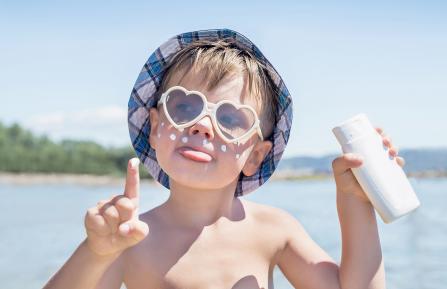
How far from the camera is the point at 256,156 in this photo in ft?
7.68

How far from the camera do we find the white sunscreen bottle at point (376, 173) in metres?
2.02

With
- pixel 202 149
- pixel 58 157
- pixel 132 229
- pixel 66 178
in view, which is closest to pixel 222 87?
pixel 202 149

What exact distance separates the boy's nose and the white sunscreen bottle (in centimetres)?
41

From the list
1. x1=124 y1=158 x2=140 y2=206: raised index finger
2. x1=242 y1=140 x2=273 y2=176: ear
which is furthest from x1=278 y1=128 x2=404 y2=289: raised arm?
x1=124 y1=158 x2=140 y2=206: raised index finger

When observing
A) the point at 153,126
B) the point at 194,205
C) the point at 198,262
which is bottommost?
the point at 198,262

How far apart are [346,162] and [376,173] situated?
0.10 m

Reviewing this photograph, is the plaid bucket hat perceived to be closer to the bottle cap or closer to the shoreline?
the bottle cap

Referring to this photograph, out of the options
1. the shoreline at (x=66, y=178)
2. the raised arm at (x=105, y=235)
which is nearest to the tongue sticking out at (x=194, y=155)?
the raised arm at (x=105, y=235)

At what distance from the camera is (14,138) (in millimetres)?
39250

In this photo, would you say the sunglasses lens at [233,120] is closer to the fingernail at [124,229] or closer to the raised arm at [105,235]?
the raised arm at [105,235]

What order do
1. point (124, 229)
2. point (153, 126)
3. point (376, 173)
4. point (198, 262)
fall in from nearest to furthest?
point (124, 229)
point (376, 173)
point (198, 262)
point (153, 126)

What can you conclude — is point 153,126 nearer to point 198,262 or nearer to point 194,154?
point 194,154

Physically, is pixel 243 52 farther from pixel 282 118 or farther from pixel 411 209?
pixel 411 209

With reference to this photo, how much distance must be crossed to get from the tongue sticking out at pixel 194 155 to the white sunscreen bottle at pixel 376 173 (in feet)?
1.42
